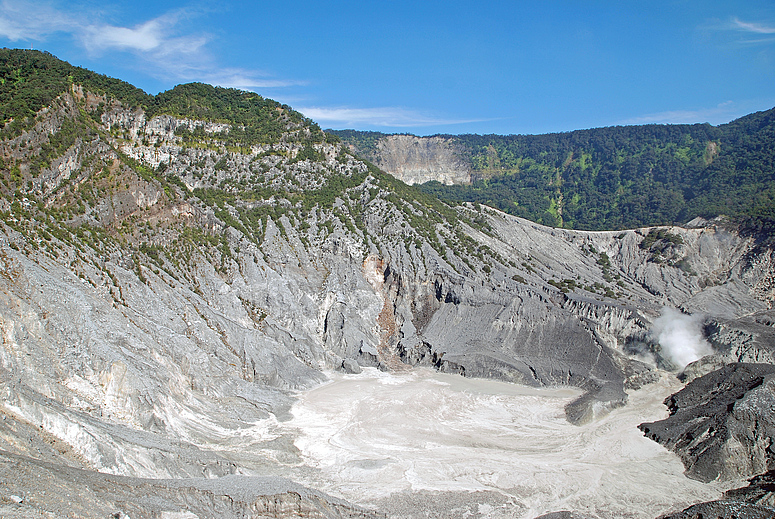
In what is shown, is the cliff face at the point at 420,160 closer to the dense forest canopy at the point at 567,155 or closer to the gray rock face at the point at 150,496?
the dense forest canopy at the point at 567,155

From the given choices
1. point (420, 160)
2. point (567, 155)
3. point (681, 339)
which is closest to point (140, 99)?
point (681, 339)

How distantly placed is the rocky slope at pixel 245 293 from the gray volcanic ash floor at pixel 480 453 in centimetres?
196

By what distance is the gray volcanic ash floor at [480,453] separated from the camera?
25.6m

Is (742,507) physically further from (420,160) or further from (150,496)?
(420,160)

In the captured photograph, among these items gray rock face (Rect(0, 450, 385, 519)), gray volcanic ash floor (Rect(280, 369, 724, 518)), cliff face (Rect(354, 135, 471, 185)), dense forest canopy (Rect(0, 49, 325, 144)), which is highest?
cliff face (Rect(354, 135, 471, 185))

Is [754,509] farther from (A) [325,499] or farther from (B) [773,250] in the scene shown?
(B) [773,250]

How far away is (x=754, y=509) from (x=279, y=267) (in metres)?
38.0

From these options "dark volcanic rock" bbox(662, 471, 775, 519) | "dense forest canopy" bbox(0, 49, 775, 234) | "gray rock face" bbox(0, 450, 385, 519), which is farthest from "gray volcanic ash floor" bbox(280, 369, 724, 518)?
"dense forest canopy" bbox(0, 49, 775, 234)

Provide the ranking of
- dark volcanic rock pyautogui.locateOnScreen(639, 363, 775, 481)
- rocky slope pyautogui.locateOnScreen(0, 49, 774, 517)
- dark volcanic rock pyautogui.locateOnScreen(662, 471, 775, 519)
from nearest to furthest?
dark volcanic rock pyautogui.locateOnScreen(662, 471, 775, 519) → rocky slope pyautogui.locateOnScreen(0, 49, 774, 517) → dark volcanic rock pyautogui.locateOnScreen(639, 363, 775, 481)

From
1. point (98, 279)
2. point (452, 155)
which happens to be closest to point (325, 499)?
point (98, 279)

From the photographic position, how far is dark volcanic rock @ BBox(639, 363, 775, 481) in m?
28.7

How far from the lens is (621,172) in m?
120

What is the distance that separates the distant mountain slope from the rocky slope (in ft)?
67.4

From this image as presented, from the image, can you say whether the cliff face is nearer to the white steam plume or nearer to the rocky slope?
the rocky slope
